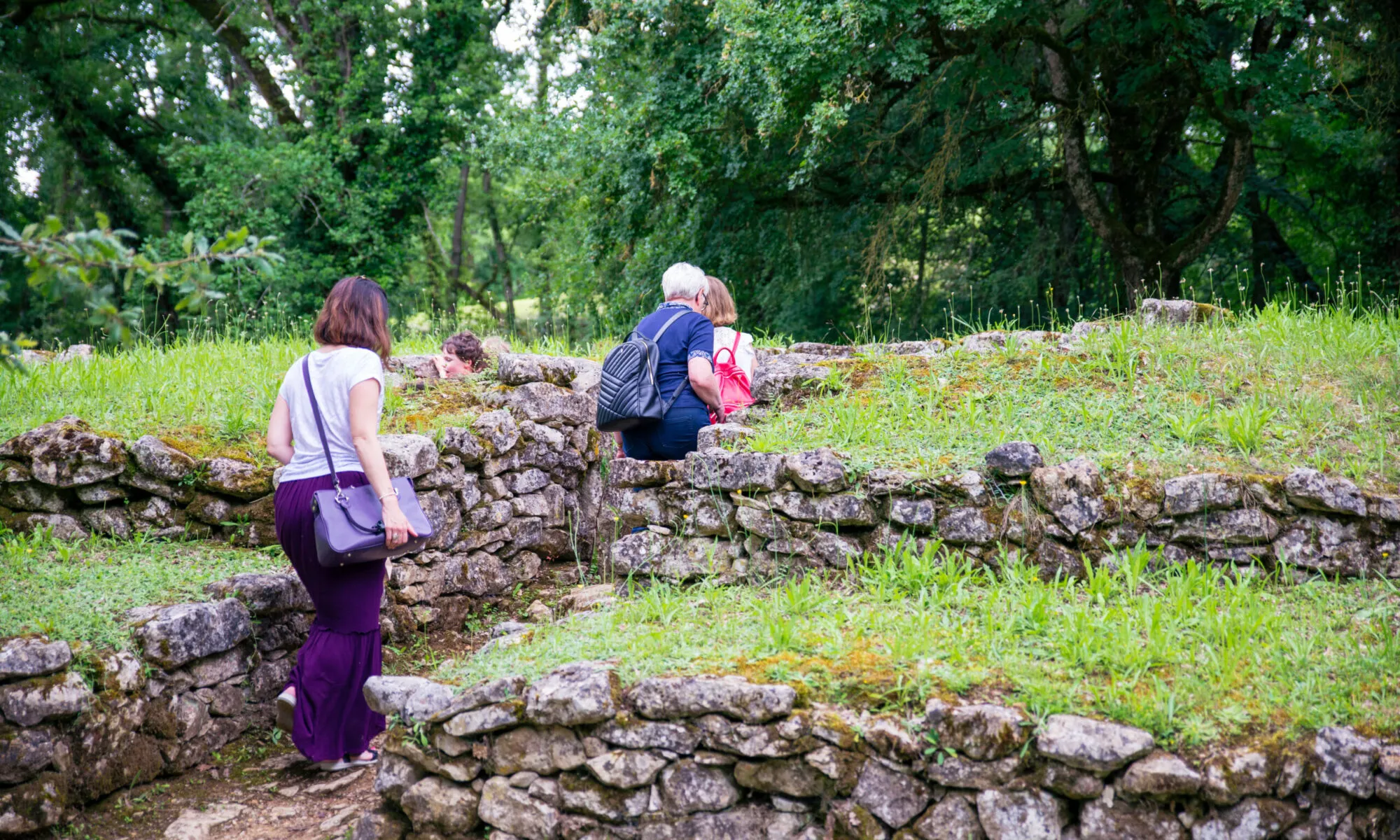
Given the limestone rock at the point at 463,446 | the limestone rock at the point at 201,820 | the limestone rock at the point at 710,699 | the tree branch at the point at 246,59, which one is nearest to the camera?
the limestone rock at the point at 710,699

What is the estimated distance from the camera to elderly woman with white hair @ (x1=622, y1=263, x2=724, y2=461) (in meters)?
4.93

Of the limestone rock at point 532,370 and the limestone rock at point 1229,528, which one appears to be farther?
the limestone rock at point 532,370

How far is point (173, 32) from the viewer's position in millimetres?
17484

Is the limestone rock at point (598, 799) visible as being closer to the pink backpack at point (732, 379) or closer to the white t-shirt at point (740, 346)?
the pink backpack at point (732, 379)

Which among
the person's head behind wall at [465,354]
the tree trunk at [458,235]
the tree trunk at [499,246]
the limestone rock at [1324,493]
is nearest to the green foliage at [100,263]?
the limestone rock at [1324,493]

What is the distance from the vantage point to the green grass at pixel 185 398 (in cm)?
566

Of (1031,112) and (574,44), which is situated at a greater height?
(574,44)

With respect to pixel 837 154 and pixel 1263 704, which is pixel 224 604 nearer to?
pixel 1263 704

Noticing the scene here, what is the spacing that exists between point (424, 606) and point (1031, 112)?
32.4ft

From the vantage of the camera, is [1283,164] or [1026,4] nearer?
[1026,4]

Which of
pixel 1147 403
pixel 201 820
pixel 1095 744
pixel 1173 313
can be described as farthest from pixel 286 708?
pixel 1173 313

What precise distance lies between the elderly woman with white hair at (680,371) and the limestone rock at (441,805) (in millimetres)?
2200

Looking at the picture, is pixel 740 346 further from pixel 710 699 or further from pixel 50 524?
pixel 50 524

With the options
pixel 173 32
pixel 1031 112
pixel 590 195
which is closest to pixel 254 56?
pixel 173 32
